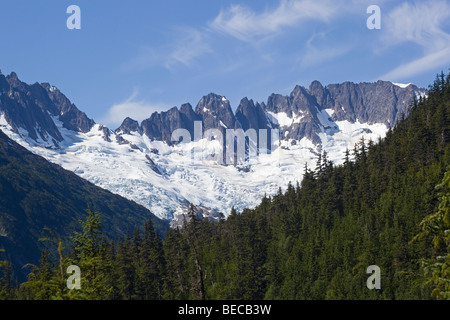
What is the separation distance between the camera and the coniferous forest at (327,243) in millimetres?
85500

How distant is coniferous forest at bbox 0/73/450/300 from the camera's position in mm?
85500

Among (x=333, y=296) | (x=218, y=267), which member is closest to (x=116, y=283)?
(x=218, y=267)

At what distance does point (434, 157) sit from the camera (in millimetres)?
106938

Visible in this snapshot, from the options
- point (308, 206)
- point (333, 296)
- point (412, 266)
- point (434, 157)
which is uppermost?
point (434, 157)

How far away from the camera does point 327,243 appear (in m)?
102

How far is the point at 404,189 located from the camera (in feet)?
337

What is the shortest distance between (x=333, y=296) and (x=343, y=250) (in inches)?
582

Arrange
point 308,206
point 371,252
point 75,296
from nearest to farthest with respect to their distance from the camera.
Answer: point 75,296 < point 371,252 < point 308,206

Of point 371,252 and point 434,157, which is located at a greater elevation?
point 434,157

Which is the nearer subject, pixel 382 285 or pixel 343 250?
pixel 382 285
